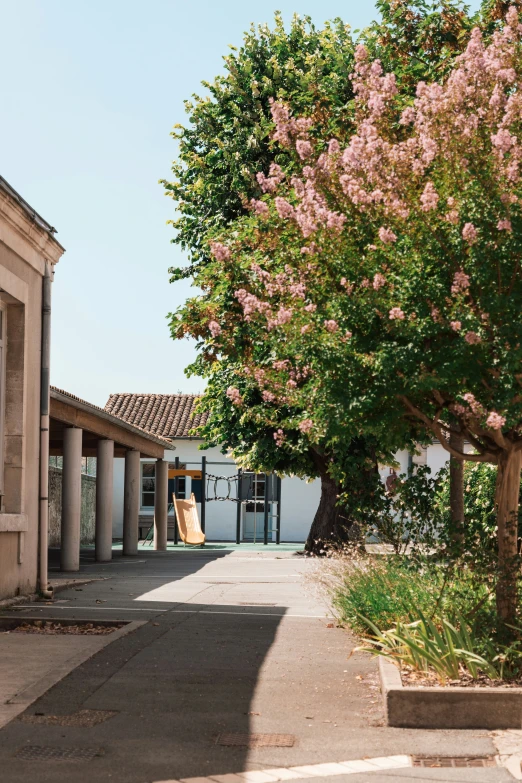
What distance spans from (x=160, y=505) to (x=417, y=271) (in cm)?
2432

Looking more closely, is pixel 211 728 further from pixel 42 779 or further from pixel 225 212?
pixel 225 212

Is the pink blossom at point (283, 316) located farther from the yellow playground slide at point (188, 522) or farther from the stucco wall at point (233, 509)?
the stucco wall at point (233, 509)

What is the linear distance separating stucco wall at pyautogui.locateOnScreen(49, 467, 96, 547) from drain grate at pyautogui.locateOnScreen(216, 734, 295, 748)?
24249mm

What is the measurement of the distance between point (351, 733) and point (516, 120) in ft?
14.2

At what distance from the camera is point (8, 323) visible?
13.7 meters

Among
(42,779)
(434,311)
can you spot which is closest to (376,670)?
(434,311)

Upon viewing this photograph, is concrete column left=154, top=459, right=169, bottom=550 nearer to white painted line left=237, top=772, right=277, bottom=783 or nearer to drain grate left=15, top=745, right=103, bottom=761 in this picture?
drain grate left=15, top=745, right=103, bottom=761

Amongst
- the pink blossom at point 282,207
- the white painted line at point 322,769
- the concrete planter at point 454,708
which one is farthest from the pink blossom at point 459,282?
the white painted line at point 322,769

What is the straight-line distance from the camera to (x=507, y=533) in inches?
317

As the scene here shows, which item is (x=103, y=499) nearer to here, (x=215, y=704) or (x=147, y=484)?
(x=215, y=704)

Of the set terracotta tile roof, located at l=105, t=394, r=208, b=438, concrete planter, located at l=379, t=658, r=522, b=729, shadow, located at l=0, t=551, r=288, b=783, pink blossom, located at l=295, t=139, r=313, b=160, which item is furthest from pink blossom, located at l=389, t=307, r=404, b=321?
terracotta tile roof, located at l=105, t=394, r=208, b=438

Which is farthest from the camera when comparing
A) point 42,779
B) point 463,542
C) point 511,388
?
point 463,542

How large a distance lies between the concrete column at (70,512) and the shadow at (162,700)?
8.10m

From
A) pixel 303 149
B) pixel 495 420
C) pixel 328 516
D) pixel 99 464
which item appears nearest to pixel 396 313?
pixel 495 420
